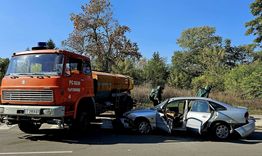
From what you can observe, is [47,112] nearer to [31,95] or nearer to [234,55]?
[31,95]

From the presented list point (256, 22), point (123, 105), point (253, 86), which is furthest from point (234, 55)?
point (123, 105)

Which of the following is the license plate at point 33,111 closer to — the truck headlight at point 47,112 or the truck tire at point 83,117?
the truck headlight at point 47,112

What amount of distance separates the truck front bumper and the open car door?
4287 millimetres

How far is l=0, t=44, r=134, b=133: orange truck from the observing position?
1070 centimetres

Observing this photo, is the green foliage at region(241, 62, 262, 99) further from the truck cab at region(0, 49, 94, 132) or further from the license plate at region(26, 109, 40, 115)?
the license plate at region(26, 109, 40, 115)

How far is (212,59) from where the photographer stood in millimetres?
62031

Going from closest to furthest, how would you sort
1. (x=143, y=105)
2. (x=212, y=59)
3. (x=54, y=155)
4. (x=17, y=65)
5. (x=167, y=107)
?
(x=54, y=155) < (x=17, y=65) < (x=167, y=107) < (x=143, y=105) < (x=212, y=59)

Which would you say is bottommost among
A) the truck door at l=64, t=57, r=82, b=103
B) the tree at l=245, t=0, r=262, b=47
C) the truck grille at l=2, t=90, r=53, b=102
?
the truck grille at l=2, t=90, r=53, b=102

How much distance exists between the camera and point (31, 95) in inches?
427

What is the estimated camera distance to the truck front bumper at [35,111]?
10.5 m

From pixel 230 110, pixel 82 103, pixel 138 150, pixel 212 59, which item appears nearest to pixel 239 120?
pixel 230 110

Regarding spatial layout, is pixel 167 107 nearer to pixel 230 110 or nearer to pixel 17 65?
pixel 230 110

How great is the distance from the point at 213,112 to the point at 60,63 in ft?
17.1

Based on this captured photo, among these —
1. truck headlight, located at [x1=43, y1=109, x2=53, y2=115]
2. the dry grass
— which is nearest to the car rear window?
truck headlight, located at [x1=43, y1=109, x2=53, y2=115]
